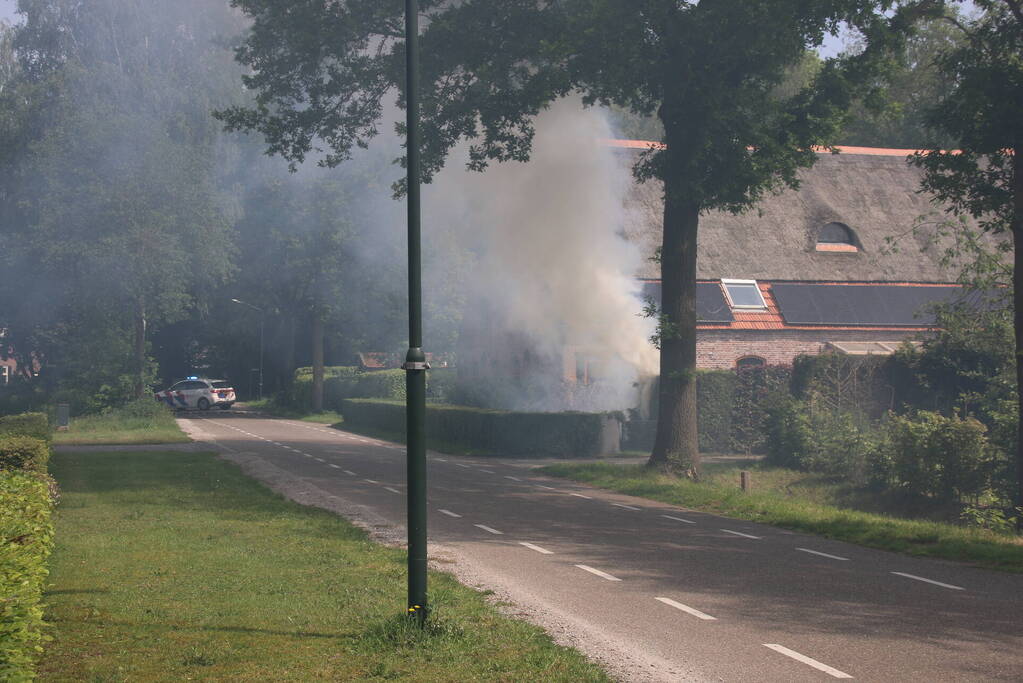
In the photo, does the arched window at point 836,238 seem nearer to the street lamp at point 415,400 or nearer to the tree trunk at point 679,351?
the tree trunk at point 679,351

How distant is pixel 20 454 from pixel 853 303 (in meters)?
32.5

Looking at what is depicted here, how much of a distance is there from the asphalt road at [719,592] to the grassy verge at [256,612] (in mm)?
814

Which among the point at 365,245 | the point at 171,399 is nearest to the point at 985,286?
the point at 365,245

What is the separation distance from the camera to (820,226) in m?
42.9

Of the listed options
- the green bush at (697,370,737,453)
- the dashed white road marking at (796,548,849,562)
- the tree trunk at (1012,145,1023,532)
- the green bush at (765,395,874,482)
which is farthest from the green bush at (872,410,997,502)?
the dashed white road marking at (796,548,849,562)

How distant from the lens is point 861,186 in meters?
45.0

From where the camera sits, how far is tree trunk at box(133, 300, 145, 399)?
4525cm

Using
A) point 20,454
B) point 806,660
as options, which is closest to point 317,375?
point 20,454

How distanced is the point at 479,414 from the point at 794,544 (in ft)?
59.0

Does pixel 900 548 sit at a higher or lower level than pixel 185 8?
lower

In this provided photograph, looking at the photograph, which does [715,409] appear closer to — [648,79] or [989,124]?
[648,79]

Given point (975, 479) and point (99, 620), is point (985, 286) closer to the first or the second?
point (975, 479)

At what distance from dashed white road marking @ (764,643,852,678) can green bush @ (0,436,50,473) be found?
10855 mm

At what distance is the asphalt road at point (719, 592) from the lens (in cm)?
771
